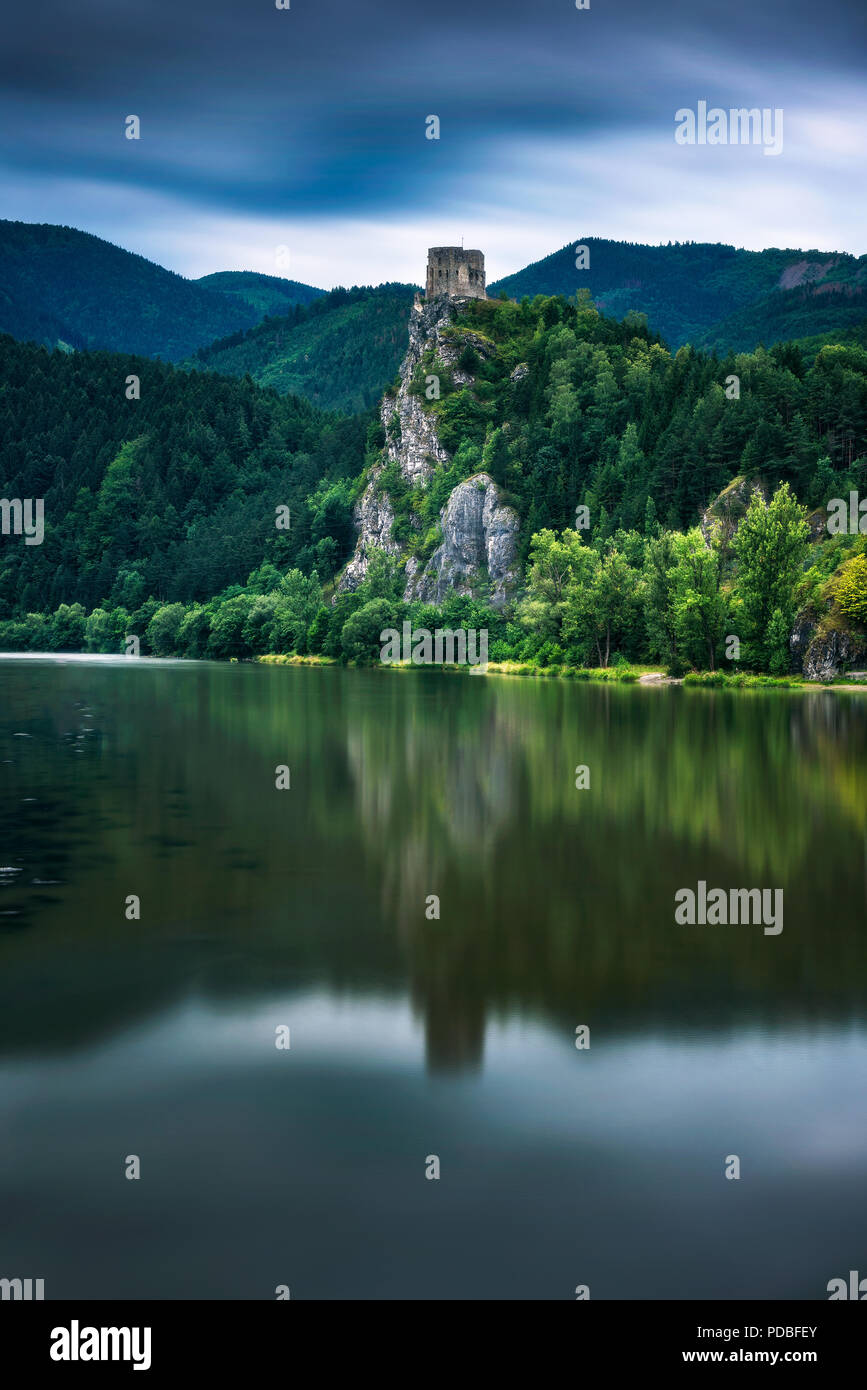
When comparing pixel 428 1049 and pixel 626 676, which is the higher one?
pixel 626 676

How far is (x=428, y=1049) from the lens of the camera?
501 inches

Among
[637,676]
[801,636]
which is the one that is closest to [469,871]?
[801,636]

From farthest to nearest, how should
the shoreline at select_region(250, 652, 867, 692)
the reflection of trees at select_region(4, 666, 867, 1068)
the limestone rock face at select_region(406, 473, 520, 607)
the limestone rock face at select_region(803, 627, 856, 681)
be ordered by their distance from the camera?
the limestone rock face at select_region(406, 473, 520, 607) → the limestone rock face at select_region(803, 627, 856, 681) → the shoreline at select_region(250, 652, 867, 692) → the reflection of trees at select_region(4, 666, 867, 1068)

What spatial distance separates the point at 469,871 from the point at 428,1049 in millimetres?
8937

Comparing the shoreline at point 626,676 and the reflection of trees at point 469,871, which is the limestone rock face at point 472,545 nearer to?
the shoreline at point 626,676

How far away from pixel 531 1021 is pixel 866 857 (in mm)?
11956

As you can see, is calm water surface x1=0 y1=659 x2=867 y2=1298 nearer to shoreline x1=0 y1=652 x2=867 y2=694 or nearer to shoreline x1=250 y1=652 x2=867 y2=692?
shoreline x1=0 y1=652 x2=867 y2=694

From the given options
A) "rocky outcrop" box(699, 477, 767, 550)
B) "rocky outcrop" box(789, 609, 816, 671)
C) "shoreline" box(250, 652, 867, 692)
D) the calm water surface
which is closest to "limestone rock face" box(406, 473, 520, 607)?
"shoreline" box(250, 652, 867, 692)

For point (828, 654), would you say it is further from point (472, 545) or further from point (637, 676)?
point (472, 545)

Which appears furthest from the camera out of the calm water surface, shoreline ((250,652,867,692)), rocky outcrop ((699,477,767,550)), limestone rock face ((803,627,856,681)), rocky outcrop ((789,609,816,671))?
rocky outcrop ((699,477,767,550))

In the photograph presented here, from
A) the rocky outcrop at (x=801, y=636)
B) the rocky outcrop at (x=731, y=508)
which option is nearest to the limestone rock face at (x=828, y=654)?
the rocky outcrop at (x=801, y=636)

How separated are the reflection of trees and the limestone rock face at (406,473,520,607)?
12426 cm

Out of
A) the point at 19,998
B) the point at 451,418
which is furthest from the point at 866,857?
the point at 451,418

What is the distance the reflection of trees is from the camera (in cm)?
1506
